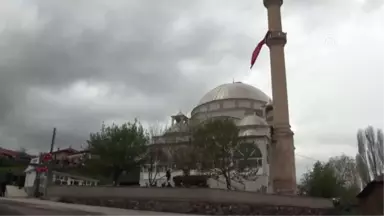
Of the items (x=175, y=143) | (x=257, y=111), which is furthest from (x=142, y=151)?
(x=257, y=111)

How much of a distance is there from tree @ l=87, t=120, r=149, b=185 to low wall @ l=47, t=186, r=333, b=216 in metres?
6.95

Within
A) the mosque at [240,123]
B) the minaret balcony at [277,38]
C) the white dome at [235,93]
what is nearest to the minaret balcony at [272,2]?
the minaret balcony at [277,38]

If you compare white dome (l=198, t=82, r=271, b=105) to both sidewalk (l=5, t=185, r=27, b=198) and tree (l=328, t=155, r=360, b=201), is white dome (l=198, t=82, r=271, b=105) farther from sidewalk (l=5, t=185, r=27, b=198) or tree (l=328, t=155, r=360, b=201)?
sidewalk (l=5, t=185, r=27, b=198)

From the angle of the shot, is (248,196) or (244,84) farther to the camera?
(244,84)

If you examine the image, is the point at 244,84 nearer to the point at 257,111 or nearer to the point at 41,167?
the point at 257,111

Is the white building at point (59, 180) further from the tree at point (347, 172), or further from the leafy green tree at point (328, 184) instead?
the tree at point (347, 172)

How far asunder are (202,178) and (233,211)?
7.36m

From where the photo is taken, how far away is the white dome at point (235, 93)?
51344mm

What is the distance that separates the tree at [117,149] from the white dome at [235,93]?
18.6m

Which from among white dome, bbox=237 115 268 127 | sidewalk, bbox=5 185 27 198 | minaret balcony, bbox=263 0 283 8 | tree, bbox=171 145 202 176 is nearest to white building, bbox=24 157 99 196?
sidewalk, bbox=5 185 27 198

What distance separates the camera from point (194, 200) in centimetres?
2355

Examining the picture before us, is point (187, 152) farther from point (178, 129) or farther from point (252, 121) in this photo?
point (252, 121)

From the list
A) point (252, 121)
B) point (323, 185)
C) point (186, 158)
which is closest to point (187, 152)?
point (186, 158)

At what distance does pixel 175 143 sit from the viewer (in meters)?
37.8
